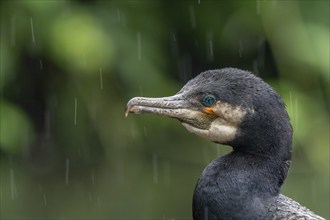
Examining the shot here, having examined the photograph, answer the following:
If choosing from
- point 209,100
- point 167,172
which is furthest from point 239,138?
point 167,172

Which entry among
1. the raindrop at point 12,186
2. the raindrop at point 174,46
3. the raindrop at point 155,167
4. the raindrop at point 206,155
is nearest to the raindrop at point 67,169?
the raindrop at point 12,186

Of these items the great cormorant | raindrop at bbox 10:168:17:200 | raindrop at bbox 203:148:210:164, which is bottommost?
raindrop at bbox 10:168:17:200

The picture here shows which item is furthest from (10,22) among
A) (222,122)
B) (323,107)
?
(222,122)

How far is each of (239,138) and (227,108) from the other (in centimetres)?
15

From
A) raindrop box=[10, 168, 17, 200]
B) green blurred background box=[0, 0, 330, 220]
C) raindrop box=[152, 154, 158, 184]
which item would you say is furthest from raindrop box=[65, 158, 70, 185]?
raindrop box=[152, 154, 158, 184]

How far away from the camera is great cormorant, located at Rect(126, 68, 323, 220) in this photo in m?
A: 4.72

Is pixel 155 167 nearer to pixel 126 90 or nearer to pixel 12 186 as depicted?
pixel 126 90

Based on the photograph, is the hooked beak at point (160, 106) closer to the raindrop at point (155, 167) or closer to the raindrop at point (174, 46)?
the raindrop at point (155, 167)

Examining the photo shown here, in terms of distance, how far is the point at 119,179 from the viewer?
9.36 m

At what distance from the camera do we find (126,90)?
927 cm

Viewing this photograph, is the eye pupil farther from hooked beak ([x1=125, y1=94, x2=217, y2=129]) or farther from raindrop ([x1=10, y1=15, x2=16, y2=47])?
raindrop ([x1=10, y1=15, x2=16, y2=47])

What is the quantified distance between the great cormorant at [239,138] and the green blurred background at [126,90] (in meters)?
3.52

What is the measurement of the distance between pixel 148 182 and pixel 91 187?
54cm

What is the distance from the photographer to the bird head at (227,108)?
4730 mm
